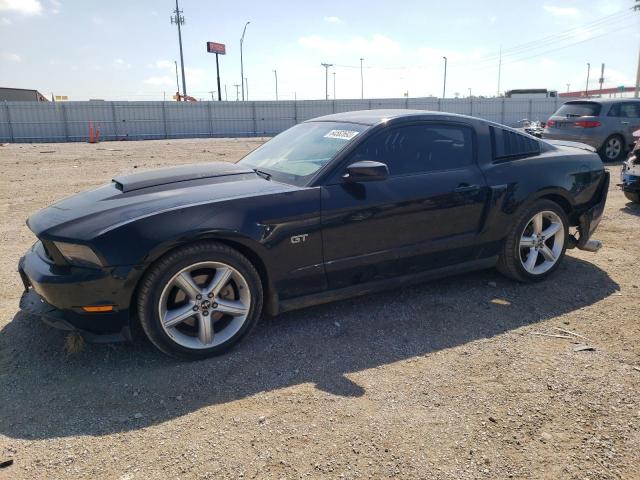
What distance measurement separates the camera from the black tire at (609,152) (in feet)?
42.5

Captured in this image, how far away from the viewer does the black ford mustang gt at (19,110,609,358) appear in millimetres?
3004

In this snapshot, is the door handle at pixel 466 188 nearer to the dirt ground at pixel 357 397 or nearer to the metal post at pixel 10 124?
the dirt ground at pixel 357 397

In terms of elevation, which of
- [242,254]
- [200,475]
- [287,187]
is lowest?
[200,475]

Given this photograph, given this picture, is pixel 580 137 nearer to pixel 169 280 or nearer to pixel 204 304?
pixel 204 304

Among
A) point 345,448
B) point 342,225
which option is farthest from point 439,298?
point 345,448

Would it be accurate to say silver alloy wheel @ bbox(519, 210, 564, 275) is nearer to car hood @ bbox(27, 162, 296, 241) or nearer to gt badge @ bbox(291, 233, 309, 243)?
gt badge @ bbox(291, 233, 309, 243)

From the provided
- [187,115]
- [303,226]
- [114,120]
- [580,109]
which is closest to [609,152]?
[580,109]

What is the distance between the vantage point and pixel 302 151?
405 cm

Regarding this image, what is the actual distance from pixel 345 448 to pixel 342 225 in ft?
5.13

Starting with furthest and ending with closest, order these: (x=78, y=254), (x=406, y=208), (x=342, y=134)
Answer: (x=342, y=134)
(x=406, y=208)
(x=78, y=254)

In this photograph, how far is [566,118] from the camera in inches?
518

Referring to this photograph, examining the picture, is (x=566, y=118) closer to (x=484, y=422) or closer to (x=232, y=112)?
(x=484, y=422)

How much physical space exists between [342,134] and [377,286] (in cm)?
121

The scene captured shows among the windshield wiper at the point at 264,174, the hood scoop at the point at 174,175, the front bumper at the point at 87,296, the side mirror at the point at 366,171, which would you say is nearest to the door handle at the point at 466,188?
the side mirror at the point at 366,171
